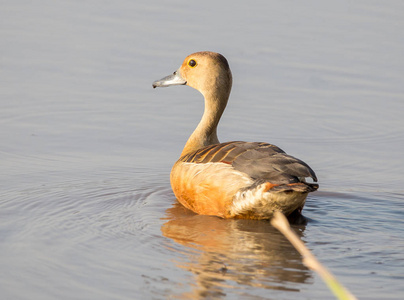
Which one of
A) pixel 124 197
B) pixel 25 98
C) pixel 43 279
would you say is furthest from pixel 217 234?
pixel 25 98

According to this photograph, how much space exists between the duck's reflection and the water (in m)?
0.02

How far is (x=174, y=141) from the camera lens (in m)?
8.35

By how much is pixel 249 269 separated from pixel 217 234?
929 millimetres

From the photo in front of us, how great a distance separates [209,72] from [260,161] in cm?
180

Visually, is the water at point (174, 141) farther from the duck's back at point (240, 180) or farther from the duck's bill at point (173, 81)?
the duck's bill at point (173, 81)

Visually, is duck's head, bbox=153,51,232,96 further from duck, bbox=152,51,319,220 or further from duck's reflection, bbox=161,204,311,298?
duck's reflection, bbox=161,204,311,298

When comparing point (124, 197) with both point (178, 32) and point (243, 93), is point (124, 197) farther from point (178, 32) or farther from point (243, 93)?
point (178, 32)

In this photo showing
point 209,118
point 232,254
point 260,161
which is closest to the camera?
point 232,254

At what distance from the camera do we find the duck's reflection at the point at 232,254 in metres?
4.91

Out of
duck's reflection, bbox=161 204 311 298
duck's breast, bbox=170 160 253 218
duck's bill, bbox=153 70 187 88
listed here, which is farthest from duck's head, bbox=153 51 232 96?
duck's reflection, bbox=161 204 311 298

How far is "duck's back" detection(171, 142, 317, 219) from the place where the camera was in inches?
237

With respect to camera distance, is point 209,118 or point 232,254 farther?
point 209,118

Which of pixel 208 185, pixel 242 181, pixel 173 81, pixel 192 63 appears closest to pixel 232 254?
pixel 242 181

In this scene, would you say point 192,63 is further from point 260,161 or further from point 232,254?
point 232,254
